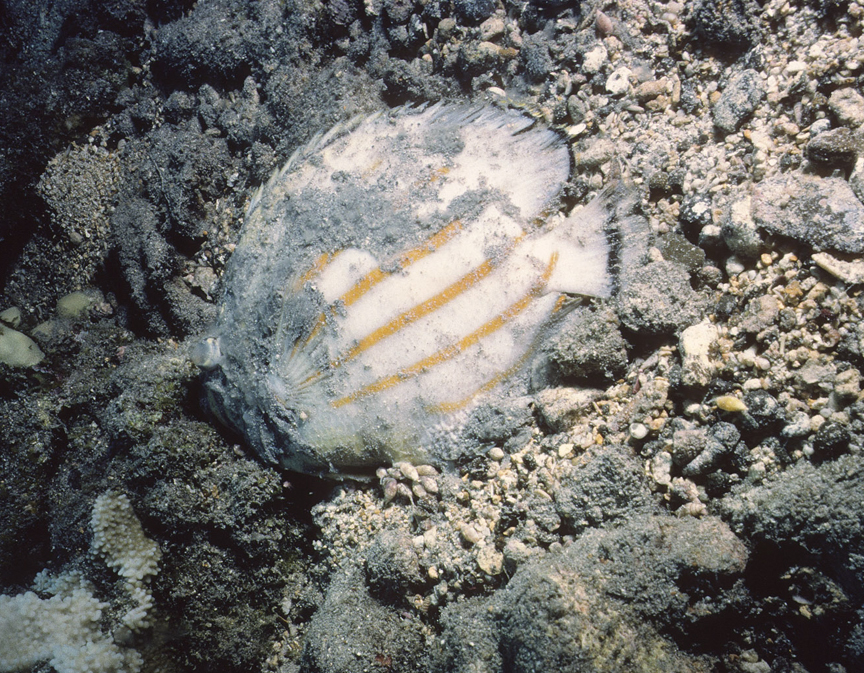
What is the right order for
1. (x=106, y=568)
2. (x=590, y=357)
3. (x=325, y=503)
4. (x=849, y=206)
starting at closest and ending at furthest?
(x=849, y=206)
(x=590, y=357)
(x=106, y=568)
(x=325, y=503)

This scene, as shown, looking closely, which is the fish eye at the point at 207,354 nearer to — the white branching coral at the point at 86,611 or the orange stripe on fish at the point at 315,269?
the orange stripe on fish at the point at 315,269

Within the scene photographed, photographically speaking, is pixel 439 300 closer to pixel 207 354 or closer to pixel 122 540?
pixel 207 354

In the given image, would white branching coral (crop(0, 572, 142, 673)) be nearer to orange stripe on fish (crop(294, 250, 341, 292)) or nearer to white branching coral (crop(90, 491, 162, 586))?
white branching coral (crop(90, 491, 162, 586))

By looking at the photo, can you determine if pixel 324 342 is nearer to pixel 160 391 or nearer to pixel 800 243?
pixel 160 391

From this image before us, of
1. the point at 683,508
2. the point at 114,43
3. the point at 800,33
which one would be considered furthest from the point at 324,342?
the point at 114,43

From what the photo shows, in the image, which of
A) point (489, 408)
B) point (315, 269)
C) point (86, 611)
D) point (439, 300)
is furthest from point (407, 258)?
point (86, 611)
